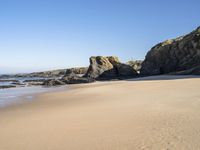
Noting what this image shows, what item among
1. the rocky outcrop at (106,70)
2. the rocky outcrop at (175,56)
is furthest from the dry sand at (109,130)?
the rocky outcrop at (106,70)

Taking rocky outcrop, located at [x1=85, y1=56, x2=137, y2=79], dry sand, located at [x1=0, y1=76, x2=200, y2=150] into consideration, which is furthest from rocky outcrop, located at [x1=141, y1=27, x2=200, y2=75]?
dry sand, located at [x1=0, y1=76, x2=200, y2=150]

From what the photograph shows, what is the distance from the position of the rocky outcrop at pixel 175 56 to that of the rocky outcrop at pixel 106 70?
10.1ft

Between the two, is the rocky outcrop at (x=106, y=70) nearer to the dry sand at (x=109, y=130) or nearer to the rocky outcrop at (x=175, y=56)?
the rocky outcrop at (x=175, y=56)

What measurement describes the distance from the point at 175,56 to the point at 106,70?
1277 centimetres

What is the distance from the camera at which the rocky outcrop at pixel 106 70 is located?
4403 centimetres

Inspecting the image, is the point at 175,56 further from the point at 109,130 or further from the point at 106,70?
the point at 109,130

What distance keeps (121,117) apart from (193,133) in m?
3.04

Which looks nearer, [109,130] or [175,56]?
[109,130]

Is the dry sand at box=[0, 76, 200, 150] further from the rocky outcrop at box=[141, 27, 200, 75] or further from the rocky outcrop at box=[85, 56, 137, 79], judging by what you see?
the rocky outcrop at box=[85, 56, 137, 79]

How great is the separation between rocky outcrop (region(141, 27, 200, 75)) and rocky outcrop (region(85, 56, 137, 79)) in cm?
309

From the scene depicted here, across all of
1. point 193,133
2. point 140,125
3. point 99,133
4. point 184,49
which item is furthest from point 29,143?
point 184,49

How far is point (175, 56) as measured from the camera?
1567 inches

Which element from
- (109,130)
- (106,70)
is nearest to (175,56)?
(106,70)

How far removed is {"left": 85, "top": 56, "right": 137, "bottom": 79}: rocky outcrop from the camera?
144 ft
